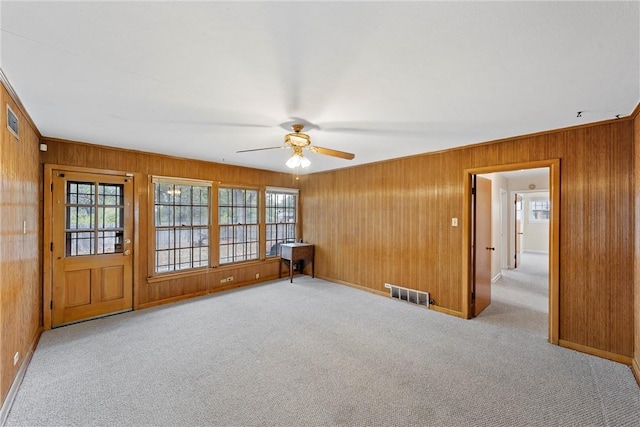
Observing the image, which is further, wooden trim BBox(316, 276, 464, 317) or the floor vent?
the floor vent

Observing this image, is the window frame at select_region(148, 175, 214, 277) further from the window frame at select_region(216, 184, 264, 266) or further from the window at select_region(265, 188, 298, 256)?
the window at select_region(265, 188, 298, 256)

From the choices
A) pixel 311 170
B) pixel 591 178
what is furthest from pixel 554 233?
pixel 311 170

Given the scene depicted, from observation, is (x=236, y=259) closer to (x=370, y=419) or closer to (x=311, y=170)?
(x=311, y=170)

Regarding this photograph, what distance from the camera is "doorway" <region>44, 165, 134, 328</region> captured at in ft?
11.1

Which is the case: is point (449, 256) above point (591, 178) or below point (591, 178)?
below

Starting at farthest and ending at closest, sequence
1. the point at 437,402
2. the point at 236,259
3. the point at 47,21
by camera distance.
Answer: the point at 236,259 < the point at 437,402 < the point at 47,21

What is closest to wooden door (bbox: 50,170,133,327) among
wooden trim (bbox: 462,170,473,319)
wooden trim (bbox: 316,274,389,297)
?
wooden trim (bbox: 316,274,389,297)

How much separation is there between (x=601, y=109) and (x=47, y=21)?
3.98 m

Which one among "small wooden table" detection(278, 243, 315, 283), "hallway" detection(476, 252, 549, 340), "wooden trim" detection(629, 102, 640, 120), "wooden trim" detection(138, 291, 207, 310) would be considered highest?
"wooden trim" detection(629, 102, 640, 120)

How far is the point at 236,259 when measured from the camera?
5.37 meters

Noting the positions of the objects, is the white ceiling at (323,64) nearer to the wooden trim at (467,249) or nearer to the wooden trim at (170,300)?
the wooden trim at (467,249)

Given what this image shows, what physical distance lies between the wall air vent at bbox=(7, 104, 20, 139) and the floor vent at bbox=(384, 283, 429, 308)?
4.82 meters

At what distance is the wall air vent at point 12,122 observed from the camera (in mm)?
2113

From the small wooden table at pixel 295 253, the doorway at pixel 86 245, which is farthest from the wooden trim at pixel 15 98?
the small wooden table at pixel 295 253
